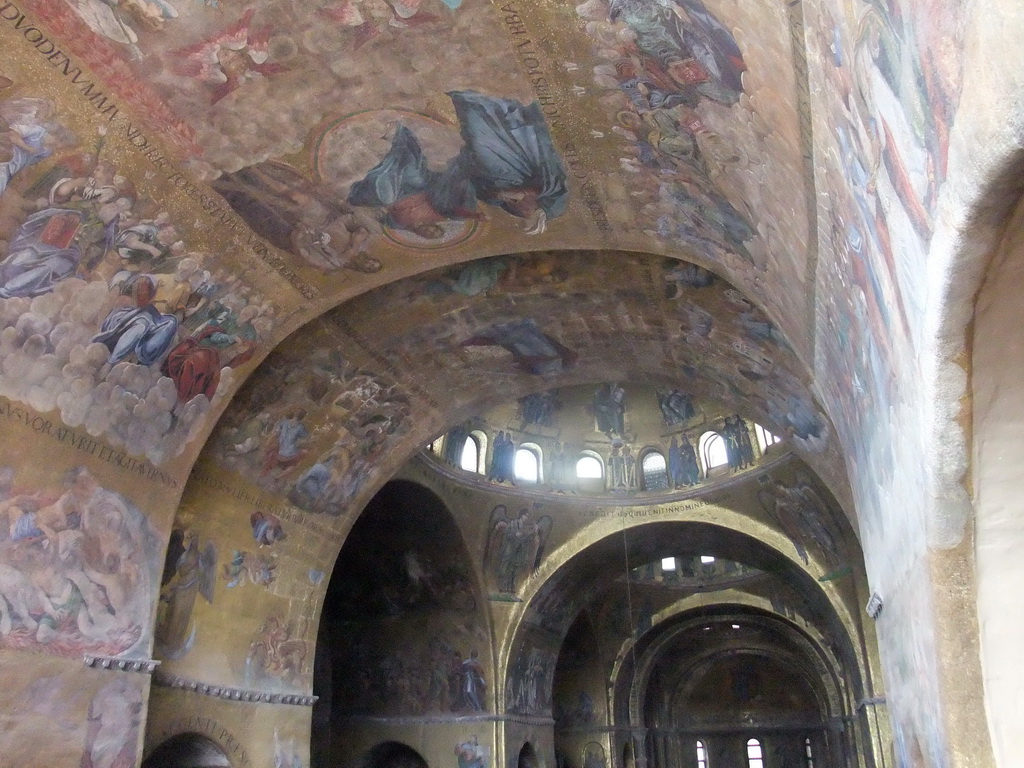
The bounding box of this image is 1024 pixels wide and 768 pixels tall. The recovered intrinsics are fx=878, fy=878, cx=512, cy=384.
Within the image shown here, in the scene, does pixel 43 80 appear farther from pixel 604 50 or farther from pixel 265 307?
pixel 604 50

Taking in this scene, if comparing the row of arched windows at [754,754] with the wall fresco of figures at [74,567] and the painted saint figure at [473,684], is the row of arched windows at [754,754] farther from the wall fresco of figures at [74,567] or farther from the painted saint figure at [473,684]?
the wall fresco of figures at [74,567]

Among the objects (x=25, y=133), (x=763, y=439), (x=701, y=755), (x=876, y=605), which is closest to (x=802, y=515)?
(x=763, y=439)

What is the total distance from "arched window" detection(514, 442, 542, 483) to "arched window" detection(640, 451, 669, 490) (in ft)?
10.4

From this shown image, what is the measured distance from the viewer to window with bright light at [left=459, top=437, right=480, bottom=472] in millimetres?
23484

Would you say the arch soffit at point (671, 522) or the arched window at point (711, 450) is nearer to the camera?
the arch soffit at point (671, 522)

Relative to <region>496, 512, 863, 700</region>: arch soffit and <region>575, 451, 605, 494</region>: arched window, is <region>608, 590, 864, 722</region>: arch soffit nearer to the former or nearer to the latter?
<region>496, 512, 863, 700</region>: arch soffit

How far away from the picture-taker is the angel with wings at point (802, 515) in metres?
22.4

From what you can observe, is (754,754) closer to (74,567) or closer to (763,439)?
(763,439)

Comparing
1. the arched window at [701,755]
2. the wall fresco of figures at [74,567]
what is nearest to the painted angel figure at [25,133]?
the wall fresco of figures at [74,567]

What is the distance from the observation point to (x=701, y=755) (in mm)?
44688

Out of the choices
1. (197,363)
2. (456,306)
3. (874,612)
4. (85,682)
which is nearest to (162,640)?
(85,682)

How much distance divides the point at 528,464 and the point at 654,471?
3831mm

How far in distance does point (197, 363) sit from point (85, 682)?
4.38m

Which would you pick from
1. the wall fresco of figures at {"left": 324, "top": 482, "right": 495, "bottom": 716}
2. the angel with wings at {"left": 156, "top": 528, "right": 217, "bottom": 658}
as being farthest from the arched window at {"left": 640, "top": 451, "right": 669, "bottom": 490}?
the angel with wings at {"left": 156, "top": 528, "right": 217, "bottom": 658}
